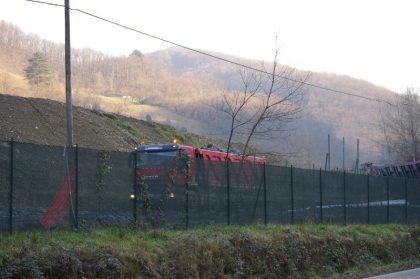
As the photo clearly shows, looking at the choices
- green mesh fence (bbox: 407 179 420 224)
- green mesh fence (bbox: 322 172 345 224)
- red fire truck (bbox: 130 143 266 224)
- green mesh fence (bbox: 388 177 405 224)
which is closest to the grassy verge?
red fire truck (bbox: 130 143 266 224)

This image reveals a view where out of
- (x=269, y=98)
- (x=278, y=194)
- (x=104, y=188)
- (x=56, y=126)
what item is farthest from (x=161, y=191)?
(x=56, y=126)

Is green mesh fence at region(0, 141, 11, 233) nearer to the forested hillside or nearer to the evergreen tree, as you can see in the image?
the forested hillside

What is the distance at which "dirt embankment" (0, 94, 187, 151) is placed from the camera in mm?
34406

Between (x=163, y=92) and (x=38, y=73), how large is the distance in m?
39.9

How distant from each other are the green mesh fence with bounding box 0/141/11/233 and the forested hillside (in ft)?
137

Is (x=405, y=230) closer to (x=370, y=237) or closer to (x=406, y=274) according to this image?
(x=370, y=237)

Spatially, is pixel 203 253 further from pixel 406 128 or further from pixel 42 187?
pixel 406 128

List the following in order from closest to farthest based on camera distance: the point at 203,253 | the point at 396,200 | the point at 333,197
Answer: the point at 203,253, the point at 333,197, the point at 396,200

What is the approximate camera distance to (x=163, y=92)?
379ft

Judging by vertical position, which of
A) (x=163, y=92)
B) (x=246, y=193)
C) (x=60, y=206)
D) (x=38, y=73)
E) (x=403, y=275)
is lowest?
(x=403, y=275)

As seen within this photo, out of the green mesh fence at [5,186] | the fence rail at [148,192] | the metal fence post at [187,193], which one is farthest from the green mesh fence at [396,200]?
the green mesh fence at [5,186]

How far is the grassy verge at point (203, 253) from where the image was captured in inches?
440

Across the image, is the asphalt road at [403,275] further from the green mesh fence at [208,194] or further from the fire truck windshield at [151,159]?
the fire truck windshield at [151,159]

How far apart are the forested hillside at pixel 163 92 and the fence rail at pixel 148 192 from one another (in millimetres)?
30635
